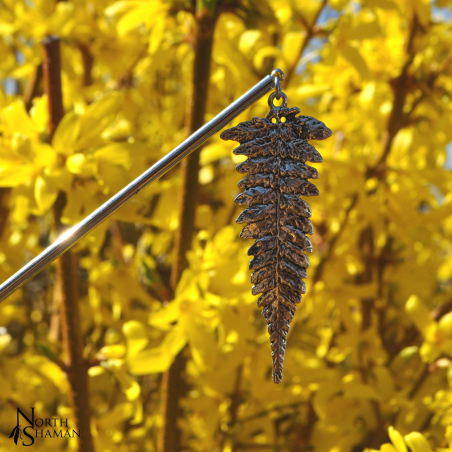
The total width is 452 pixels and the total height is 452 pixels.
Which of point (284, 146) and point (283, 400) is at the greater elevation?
point (284, 146)

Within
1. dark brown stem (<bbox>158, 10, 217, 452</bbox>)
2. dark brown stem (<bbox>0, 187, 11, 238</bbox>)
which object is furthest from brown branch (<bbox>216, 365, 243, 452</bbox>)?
dark brown stem (<bbox>0, 187, 11, 238</bbox>)

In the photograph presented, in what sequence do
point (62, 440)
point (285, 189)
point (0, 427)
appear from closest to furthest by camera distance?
point (285, 189) → point (62, 440) → point (0, 427)

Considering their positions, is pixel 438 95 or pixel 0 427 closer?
pixel 438 95

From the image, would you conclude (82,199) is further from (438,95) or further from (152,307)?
(438,95)

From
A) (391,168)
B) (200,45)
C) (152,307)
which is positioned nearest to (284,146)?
(200,45)

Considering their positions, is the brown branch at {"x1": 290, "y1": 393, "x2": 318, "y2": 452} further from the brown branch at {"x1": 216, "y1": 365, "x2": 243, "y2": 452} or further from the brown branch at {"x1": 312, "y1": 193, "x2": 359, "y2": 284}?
the brown branch at {"x1": 312, "y1": 193, "x2": 359, "y2": 284}
